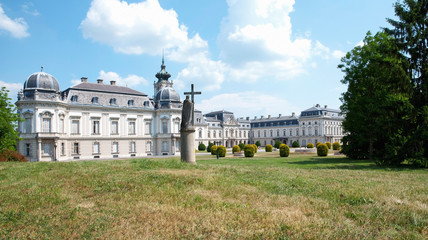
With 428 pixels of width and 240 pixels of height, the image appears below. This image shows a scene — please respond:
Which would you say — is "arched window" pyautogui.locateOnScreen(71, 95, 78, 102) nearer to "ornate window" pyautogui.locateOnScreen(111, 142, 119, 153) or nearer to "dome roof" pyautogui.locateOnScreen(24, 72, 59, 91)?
"dome roof" pyautogui.locateOnScreen(24, 72, 59, 91)

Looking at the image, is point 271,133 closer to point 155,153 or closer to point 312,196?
point 155,153

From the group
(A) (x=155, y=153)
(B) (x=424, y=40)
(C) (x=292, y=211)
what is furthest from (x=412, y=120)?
(A) (x=155, y=153)

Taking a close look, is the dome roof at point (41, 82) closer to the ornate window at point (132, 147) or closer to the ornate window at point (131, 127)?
the ornate window at point (131, 127)

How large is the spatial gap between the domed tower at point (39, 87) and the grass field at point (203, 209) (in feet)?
91.4

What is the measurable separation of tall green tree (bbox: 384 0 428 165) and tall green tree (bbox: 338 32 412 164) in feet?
1.58

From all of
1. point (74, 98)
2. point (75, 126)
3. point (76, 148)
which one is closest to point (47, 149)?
point (76, 148)

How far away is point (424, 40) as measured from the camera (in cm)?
1784

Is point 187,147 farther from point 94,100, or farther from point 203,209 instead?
point 94,100

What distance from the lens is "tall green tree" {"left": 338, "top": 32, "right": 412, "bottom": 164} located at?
17250 mm

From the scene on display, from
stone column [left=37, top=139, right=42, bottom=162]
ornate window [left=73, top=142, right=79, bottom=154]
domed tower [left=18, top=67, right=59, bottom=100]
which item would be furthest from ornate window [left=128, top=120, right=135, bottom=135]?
stone column [left=37, top=139, right=42, bottom=162]

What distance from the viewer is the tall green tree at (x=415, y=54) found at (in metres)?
17.0

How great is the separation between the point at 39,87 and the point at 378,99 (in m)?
34.4

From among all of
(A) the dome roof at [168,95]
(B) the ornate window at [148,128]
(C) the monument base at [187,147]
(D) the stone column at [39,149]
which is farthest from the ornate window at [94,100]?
(C) the monument base at [187,147]

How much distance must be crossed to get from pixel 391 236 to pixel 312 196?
2.80 metres
